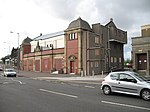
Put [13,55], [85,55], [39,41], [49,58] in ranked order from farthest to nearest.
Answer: [13,55] < [39,41] < [49,58] < [85,55]

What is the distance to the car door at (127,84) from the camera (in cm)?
1391

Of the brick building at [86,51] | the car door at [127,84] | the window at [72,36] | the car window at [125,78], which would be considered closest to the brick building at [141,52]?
the brick building at [86,51]

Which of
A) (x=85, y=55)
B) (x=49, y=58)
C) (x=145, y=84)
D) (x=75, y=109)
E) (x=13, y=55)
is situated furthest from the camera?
(x=13, y=55)

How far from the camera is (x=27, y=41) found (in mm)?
85375

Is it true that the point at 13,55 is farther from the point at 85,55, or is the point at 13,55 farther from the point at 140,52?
the point at 140,52

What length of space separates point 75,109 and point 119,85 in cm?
501

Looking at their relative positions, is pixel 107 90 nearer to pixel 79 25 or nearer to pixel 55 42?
pixel 79 25

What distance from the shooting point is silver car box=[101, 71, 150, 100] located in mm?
13469

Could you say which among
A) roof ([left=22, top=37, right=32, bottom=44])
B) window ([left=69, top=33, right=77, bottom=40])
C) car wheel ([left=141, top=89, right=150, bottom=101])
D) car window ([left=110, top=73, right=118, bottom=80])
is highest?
roof ([left=22, top=37, right=32, bottom=44])

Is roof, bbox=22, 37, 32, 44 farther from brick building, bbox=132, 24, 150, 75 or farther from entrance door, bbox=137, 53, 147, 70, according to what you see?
entrance door, bbox=137, 53, 147, 70

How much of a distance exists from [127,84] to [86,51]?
35.4 m

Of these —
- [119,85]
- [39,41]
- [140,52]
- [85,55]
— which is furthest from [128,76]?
[39,41]

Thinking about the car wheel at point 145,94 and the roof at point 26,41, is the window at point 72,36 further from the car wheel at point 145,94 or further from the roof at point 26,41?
the car wheel at point 145,94

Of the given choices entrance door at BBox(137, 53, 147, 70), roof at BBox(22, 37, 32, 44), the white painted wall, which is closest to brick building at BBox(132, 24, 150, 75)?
entrance door at BBox(137, 53, 147, 70)
